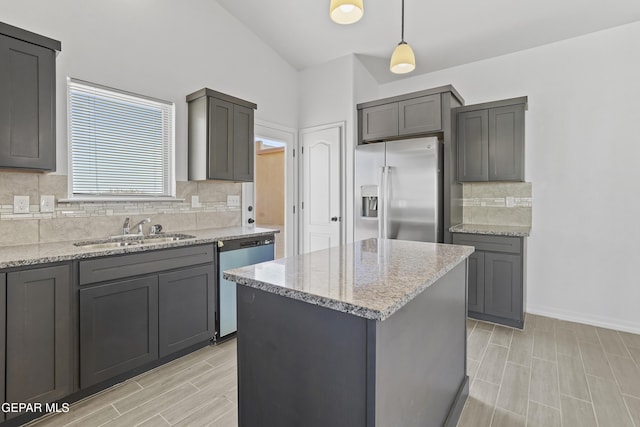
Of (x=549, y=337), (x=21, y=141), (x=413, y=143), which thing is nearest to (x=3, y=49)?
(x=21, y=141)

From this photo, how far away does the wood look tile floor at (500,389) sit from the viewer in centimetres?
192

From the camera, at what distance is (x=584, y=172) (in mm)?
3357

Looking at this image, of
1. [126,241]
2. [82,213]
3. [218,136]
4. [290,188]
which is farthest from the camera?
[290,188]

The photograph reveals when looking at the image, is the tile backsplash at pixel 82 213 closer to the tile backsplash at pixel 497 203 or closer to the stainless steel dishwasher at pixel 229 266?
the stainless steel dishwasher at pixel 229 266

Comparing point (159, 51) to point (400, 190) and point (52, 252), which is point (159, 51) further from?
point (400, 190)

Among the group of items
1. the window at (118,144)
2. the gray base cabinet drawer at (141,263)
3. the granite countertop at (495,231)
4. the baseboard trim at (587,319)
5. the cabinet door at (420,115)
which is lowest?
the baseboard trim at (587,319)

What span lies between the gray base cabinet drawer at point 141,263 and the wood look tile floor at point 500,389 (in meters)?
0.77

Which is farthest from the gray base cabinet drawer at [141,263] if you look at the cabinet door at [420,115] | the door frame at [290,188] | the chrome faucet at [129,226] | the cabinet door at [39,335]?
the cabinet door at [420,115]

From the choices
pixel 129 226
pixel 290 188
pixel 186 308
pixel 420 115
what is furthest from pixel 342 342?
pixel 290 188

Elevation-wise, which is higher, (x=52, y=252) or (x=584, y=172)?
(x=584, y=172)

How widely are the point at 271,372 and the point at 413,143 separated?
2.87m

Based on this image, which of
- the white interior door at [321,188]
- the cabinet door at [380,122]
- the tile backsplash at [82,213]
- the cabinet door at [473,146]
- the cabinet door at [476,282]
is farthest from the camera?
the white interior door at [321,188]

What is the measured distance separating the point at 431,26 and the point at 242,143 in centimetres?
233

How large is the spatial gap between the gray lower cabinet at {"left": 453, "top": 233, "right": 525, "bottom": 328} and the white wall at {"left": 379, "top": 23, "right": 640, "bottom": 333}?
0.70 m
